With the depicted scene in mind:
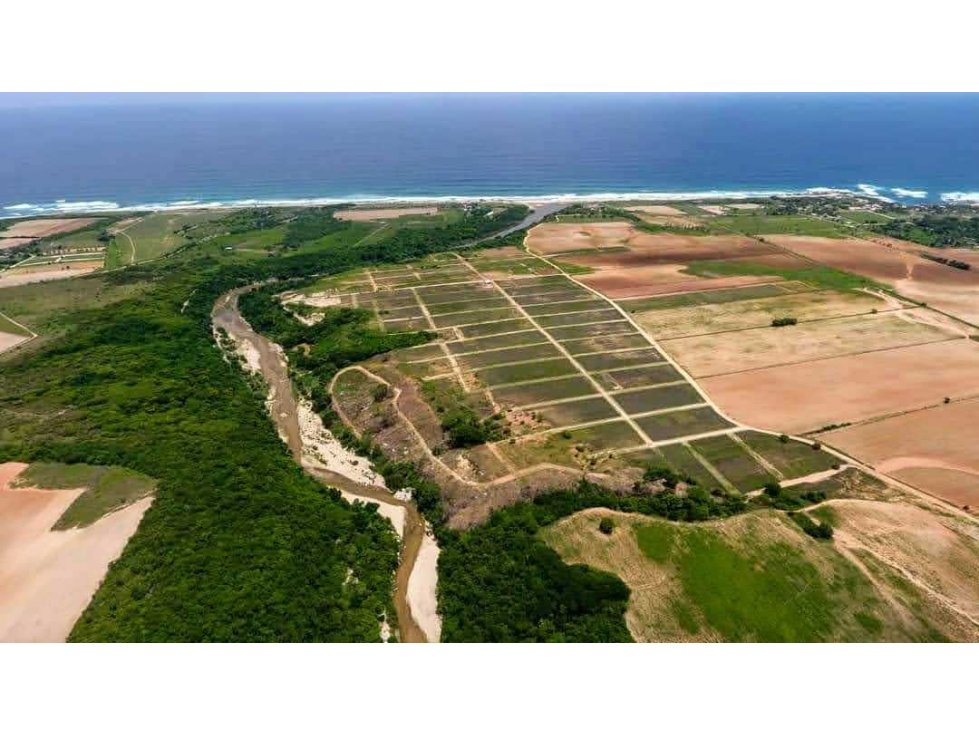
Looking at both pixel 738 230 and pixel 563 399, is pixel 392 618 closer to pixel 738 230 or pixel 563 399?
pixel 563 399

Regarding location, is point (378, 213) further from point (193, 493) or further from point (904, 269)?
point (904, 269)

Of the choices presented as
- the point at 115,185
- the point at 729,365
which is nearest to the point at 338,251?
the point at 729,365

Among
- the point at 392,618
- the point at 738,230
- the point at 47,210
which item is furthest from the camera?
the point at 47,210

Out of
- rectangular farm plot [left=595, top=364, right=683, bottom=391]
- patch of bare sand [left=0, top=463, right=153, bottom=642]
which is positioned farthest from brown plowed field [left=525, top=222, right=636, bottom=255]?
patch of bare sand [left=0, top=463, right=153, bottom=642]

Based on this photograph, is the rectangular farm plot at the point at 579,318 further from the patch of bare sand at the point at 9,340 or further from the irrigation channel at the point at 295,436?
the patch of bare sand at the point at 9,340

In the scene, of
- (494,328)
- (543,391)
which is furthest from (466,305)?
(543,391)

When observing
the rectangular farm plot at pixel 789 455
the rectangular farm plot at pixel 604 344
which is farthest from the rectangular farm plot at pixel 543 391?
the rectangular farm plot at pixel 789 455

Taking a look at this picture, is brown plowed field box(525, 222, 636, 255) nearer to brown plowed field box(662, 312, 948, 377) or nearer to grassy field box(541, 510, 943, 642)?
brown plowed field box(662, 312, 948, 377)
